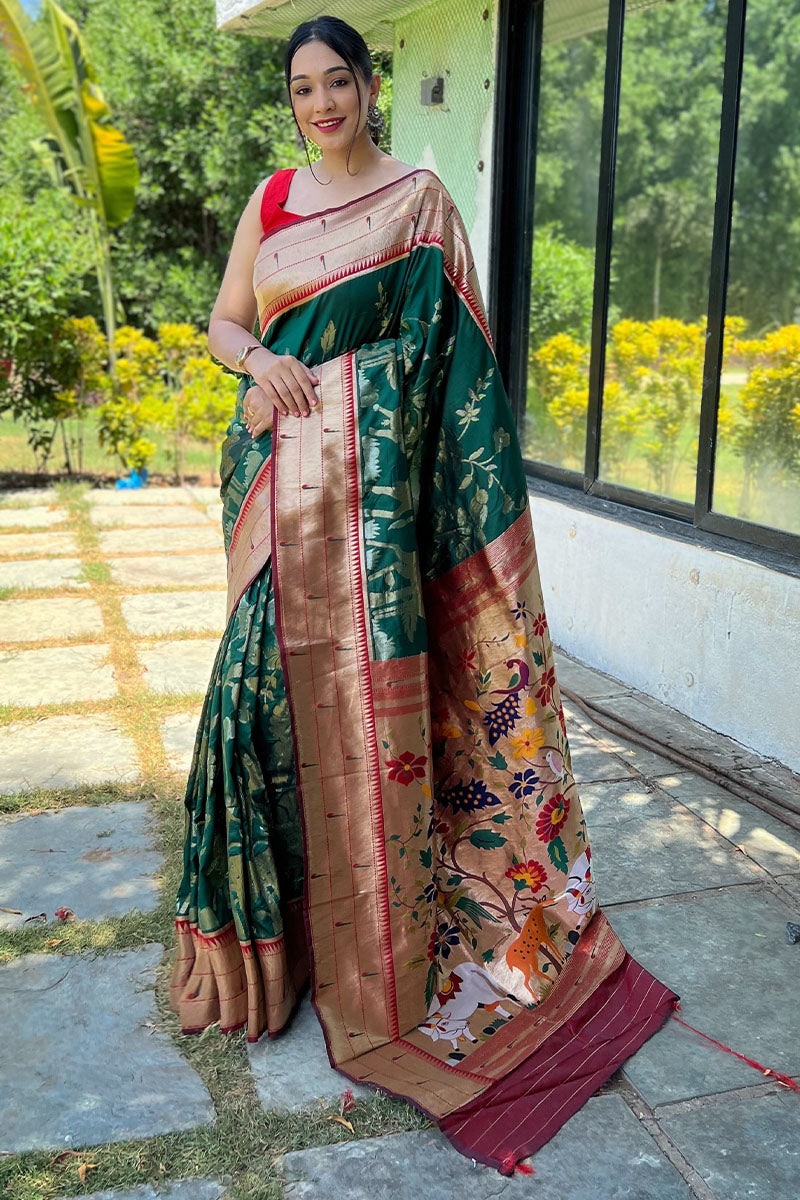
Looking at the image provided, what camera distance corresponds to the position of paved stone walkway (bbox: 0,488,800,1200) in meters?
1.90

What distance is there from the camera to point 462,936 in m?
2.41

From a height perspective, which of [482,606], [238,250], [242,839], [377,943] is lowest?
[377,943]

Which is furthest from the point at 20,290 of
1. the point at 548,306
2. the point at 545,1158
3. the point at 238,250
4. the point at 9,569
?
the point at 545,1158

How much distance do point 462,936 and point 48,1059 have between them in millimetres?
845

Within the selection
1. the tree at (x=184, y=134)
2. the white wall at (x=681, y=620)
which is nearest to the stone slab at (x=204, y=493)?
the white wall at (x=681, y=620)

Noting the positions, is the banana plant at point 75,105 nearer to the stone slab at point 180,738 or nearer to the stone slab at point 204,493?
the stone slab at point 204,493

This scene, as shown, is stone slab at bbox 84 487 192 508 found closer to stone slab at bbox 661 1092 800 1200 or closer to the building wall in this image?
the building wall

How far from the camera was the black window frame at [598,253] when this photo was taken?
150 inches

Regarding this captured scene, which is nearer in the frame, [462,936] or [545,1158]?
[545,1158]

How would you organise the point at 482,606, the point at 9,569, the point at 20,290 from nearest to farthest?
the point at 482,606 → the point at 9,569 → the point at 20,290

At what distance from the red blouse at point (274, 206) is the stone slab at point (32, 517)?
5236 mm

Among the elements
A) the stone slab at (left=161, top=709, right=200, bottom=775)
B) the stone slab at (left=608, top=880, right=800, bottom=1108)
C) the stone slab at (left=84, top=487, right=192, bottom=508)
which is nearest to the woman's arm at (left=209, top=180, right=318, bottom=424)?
the stone slab at (left=608, top=880, right=800, bottom=1108)

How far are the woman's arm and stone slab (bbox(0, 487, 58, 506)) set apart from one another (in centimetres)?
585

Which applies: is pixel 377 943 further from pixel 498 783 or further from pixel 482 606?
pixel 482 606
